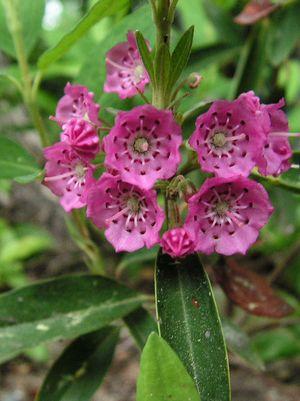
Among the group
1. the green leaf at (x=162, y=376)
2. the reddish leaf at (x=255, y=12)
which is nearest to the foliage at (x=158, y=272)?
the green leaf at (x=162, y=376)

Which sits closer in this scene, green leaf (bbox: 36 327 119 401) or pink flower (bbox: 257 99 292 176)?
pink flower (bbox: 257 99 292 176)

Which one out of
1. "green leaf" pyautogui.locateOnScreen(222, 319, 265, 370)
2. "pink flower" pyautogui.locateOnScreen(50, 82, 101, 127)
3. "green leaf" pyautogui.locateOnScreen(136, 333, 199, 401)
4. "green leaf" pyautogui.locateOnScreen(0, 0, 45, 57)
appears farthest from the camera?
"green leaf" pyautogui.locateOnScreen(0, 0, 45, 57)

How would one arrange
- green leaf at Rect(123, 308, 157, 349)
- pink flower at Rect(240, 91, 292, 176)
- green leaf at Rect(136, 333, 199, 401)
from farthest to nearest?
green leaf at Rect(123, 308, 157, 349) → pink flower at Rect(240, 91, 292, 176) → green leaf at Rect(136, 333, 199, 401)

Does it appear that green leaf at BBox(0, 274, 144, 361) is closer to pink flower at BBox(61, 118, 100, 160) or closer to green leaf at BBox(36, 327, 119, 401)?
green leaf at BBox(36, 327, 119, 401)

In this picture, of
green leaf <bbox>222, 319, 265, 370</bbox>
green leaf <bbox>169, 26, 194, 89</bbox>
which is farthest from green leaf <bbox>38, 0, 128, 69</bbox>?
green leaf <bbox>222, 319, 265, 370</bbox>

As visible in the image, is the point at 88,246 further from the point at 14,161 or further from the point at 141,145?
the point at 141,145
